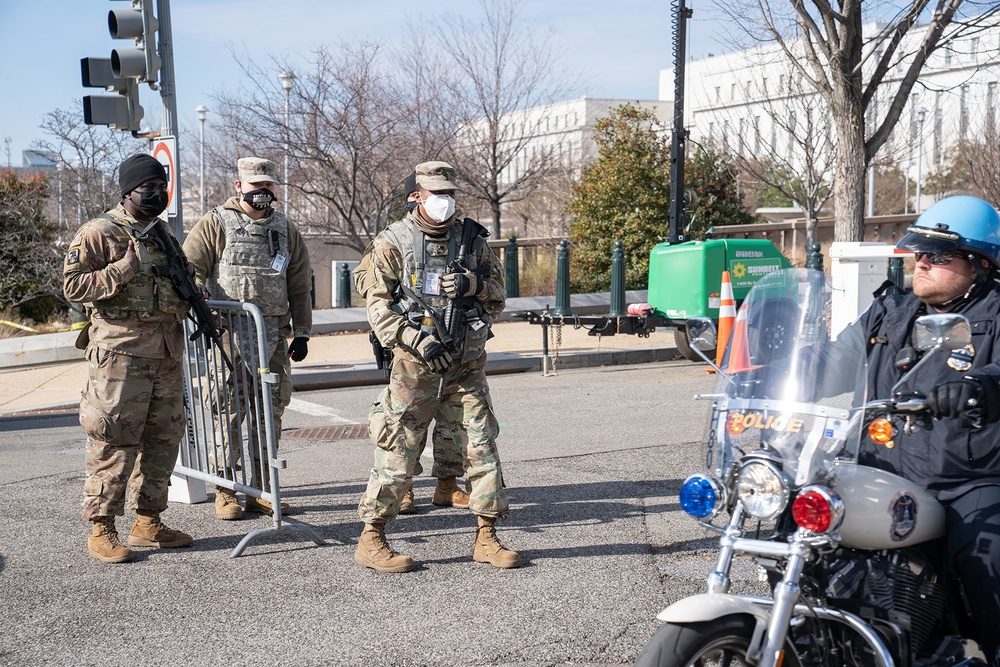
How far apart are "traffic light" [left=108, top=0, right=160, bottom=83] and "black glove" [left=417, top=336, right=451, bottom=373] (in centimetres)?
511

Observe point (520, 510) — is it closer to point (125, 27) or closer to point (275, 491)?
point (275, 491)

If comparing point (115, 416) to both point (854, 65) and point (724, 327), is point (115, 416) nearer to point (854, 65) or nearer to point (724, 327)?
point (724, 327)

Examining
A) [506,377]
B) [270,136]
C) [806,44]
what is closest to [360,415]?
[506,377]

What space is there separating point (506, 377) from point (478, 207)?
51.7 feet

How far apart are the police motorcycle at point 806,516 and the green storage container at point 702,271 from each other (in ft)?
30.5

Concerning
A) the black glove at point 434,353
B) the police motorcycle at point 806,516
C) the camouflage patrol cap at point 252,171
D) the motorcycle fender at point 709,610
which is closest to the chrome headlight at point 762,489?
the police motorcycle at point 806,516

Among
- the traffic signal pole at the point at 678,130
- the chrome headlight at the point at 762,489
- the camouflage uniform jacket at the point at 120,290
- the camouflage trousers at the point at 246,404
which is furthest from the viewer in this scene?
the traffic signal pole at the point at 678,130

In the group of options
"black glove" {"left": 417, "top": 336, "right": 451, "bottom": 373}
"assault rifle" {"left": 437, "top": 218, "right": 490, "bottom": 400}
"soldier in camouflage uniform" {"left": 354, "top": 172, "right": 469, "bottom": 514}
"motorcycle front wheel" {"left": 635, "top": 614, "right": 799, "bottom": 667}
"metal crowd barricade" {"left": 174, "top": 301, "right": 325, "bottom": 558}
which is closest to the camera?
"motorcycle front wheel" {"left": 635, "top": 614, "right": 799, "bottom": 667}

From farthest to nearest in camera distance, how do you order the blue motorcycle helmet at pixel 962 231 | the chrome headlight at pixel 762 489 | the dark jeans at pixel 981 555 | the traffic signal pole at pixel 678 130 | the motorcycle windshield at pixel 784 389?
the traffic signal pole at pixel 678 130 < the blue motorcycle helmet at pixel 962 231 < the dark jeans at pixel 981 555 < the motorcycle windshield at pixel 784 389 < the chrome headlight at pixel 762 489

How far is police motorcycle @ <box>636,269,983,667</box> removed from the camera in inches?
108


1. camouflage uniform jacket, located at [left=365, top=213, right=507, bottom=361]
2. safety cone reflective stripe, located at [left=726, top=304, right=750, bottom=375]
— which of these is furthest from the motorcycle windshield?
camouflage uniform jacket, located at [left=365, top=213, right=507, bottom=361]

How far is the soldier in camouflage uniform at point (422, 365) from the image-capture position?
514 centimetres

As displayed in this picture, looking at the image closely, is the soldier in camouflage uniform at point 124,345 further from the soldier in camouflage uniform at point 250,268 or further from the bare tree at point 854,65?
the bare tree at point 854,65

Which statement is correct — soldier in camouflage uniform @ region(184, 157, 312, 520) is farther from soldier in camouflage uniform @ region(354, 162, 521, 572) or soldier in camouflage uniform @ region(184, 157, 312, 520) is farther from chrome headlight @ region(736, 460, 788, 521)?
chrome headlight @ region(736, 460, 788, 521)
